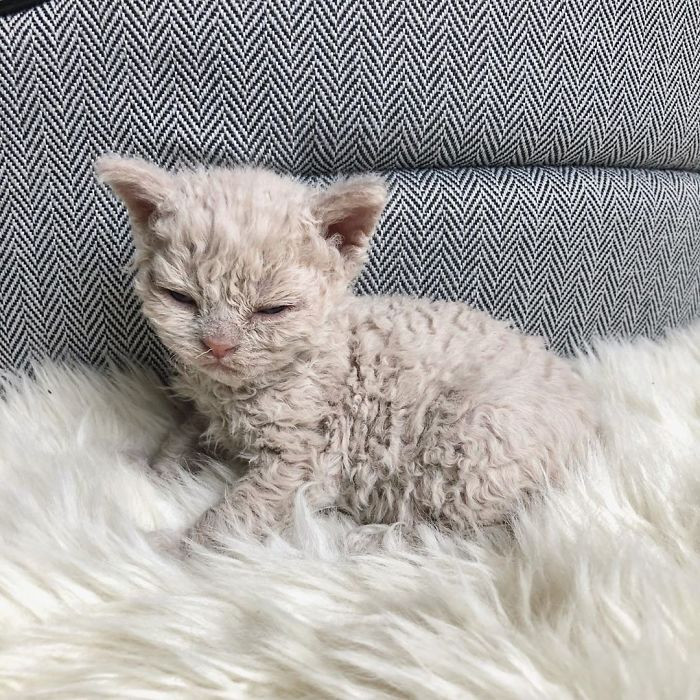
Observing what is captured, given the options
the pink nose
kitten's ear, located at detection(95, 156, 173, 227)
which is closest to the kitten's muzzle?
the pink nose

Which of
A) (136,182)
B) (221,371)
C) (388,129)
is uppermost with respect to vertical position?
(388,129)

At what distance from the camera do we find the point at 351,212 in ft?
1.99

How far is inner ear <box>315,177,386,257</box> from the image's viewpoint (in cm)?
59

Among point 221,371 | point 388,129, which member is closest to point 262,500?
point 221,371

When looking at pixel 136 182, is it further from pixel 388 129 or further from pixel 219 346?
pixel 388 129

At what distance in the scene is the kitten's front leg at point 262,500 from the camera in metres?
0.64

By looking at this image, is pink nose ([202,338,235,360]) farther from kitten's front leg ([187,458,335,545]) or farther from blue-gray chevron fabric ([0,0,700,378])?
blue-gray chevron fabric ([0,0,700,378])

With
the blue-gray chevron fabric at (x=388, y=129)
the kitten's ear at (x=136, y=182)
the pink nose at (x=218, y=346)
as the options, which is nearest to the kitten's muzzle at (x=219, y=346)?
the pink nose at (x=218, y=346)

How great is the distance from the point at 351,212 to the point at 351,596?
353 millimetres

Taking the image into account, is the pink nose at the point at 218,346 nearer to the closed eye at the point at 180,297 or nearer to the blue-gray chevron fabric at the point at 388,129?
the closed eye at the point at 180,297

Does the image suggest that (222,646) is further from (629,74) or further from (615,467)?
(629,74)

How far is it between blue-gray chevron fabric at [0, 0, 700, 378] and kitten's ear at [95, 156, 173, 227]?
178 mm

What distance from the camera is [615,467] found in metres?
0.66

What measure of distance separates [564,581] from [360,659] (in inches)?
7.2
